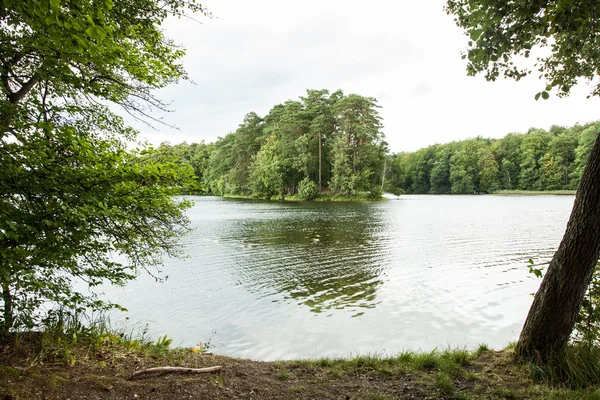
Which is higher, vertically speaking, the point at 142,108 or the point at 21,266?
the point at 142,108

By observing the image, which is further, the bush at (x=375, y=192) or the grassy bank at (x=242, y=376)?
the bush at (x=375, y=192)

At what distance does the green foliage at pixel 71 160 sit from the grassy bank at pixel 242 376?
64 centimetres

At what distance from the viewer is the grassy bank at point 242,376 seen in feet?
11.6

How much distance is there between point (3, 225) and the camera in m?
3.42

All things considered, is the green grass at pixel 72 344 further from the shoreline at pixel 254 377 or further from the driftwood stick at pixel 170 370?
the driftwood stick at pixel 170 370

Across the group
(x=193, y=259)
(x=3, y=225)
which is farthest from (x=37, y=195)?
(x=193, y=259)

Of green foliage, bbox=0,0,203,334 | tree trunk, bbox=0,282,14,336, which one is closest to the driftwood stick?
green foliage, bbox=0,0,203,334

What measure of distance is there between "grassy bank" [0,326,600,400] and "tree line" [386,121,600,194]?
70.8 m

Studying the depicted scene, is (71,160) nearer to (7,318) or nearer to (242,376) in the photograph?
(7,318)

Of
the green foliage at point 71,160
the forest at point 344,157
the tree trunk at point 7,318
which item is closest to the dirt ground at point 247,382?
the tree trunk at point 7,318

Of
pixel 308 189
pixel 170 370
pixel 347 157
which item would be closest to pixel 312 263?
pixel 170 370

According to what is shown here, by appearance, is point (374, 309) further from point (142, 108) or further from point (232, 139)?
point (232, 139)

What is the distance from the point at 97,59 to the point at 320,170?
5706 cm

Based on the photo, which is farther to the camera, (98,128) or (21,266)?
(98,128)
